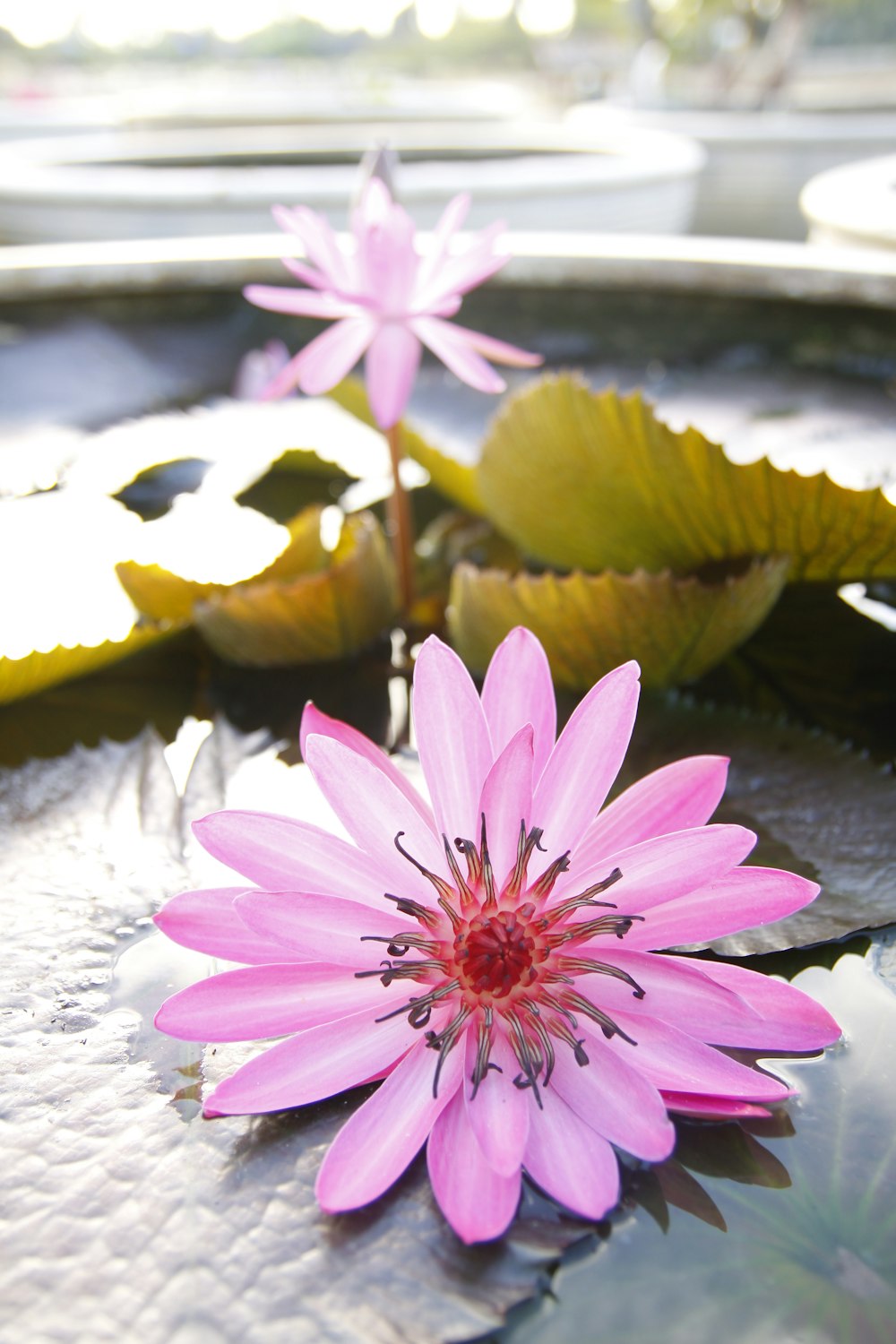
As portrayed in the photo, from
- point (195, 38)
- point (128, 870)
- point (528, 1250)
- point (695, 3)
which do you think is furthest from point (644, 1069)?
point (195, 38)

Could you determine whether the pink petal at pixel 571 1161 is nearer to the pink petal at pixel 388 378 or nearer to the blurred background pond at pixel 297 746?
the blurred background pond at pixel 297 746

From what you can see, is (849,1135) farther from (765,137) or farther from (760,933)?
(765,137)

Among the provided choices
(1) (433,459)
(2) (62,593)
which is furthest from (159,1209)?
(1) (433,459)

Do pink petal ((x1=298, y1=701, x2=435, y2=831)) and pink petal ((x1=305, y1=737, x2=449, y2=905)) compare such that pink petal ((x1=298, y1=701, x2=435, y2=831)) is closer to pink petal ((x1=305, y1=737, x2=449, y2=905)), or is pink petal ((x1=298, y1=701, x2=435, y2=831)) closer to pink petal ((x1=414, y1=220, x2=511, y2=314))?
pink petal ((x1=305, y1=737, x2=449, y2=905))

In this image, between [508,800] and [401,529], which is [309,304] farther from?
[508,800]

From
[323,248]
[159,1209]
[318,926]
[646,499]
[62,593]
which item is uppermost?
[323,248]

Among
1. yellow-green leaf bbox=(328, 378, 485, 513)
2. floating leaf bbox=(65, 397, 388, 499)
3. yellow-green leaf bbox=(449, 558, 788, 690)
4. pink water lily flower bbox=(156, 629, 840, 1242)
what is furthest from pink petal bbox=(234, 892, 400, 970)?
floating leaf bbox=(65, 397, 388, 499)

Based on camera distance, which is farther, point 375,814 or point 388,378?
point 388,378
